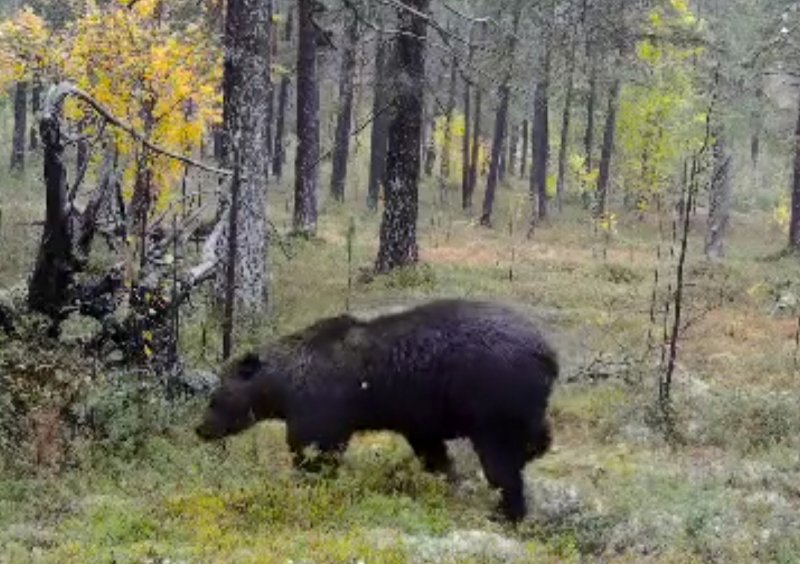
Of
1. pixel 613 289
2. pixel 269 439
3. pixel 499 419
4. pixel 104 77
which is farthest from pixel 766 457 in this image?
pixel 104 77

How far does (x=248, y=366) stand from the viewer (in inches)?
396

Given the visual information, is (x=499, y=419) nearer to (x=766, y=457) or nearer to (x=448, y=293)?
(x=766, y=457)

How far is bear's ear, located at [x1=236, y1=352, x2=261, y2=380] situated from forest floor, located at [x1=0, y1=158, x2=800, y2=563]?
724 millimetres

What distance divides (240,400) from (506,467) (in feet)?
8.18

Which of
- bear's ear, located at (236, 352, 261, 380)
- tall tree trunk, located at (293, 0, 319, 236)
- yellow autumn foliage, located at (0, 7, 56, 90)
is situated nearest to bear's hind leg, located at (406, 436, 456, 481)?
bear's ear, located at (236, 352, 261, 380)

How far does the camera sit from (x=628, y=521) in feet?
29.2

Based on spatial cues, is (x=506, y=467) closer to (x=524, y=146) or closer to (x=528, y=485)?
(x=528, y=485)

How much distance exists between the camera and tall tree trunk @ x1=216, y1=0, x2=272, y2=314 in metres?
15.4

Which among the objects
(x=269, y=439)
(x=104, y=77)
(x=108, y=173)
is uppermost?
(x=104, y=77)

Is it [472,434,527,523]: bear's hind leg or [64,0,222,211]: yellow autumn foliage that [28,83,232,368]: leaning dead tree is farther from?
[64,0,222,211]: yellow autumn foliage

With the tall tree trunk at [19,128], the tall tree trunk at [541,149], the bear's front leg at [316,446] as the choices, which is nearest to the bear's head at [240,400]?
the bear's front leg at [316,446]

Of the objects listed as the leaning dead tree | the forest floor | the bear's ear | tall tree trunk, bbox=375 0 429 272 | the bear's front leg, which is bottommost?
the forest floor

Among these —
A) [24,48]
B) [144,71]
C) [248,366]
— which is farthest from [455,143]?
[248,366]

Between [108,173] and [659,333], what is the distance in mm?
9033
